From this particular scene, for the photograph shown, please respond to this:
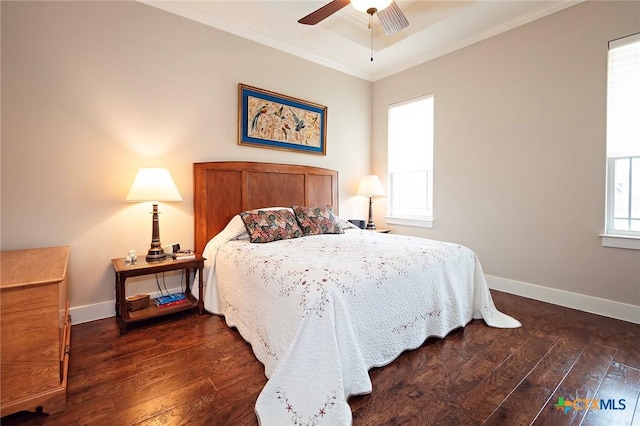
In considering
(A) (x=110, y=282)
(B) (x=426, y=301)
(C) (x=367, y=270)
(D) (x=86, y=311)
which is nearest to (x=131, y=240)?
(A) (x=110, y=282)

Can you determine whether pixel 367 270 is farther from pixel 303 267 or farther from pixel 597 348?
pixel 597 348

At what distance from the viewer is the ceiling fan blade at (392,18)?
2.39 metres

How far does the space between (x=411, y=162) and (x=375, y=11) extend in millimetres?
2266

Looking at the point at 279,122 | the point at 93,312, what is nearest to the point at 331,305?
the point at 93,312

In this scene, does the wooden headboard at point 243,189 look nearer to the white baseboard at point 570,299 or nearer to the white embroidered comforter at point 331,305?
the white embroidered comforter at point 331,305

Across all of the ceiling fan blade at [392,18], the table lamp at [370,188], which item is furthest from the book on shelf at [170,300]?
the ceiling fan blade at [392,18]

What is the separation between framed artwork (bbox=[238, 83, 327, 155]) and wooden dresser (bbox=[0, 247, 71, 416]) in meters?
2.25

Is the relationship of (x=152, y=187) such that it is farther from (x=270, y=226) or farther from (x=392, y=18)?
(x=392, y=18)

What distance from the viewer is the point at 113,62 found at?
2.58 metres

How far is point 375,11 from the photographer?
7.68 ft

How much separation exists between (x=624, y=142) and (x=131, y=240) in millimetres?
4445

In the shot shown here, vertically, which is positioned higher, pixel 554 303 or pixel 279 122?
pixel 279 122

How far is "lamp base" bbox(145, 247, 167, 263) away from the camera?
251 centimetres

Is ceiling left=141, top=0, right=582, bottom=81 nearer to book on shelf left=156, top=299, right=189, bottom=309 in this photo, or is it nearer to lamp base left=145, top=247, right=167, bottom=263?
lamp base left=145, top=247, right=167, bottom=263
